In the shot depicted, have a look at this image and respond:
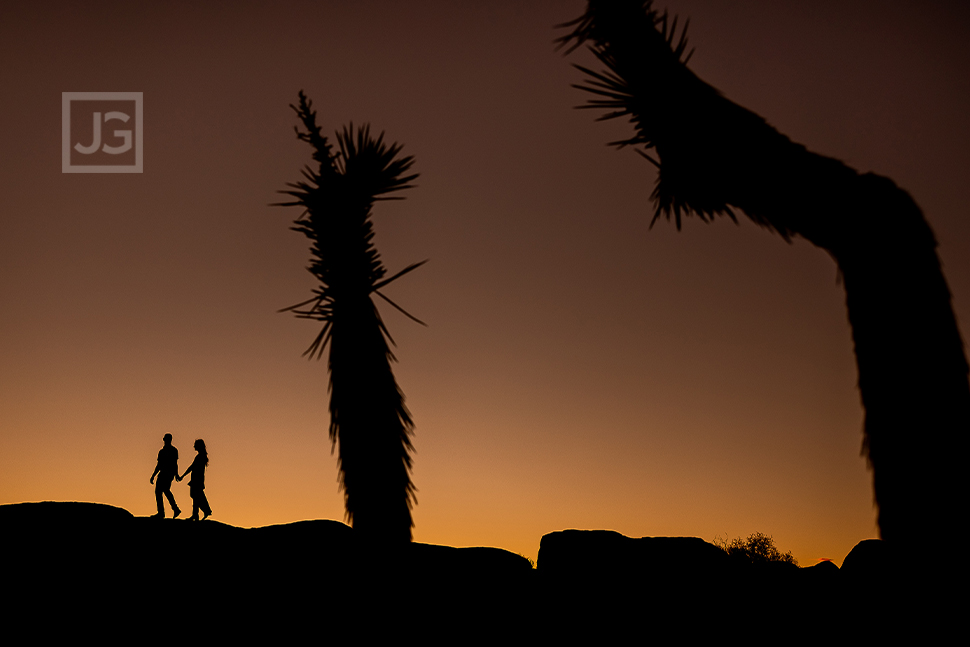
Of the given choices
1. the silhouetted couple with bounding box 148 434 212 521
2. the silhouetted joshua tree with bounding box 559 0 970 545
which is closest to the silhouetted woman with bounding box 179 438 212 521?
the silhouetted couple with bounding box 148 434 212 521

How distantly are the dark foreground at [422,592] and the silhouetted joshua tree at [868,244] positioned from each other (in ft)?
9.37

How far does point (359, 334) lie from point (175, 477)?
613 centimetres

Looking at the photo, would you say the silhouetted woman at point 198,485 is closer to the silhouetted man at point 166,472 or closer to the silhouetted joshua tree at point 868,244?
the silhouetted man at point 166,472

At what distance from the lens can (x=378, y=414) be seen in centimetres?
679

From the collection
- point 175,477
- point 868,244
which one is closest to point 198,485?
point 175,477

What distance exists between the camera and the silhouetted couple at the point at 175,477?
36.0 feet

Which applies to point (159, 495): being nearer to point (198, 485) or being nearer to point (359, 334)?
point (198, 485)

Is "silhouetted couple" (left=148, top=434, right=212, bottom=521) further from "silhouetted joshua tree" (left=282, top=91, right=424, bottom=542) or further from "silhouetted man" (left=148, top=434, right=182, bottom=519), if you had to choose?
"silhouetted joshua tree" (left=282, top=91, right=424, bottom=542)

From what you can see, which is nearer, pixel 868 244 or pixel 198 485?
pixel 868 244

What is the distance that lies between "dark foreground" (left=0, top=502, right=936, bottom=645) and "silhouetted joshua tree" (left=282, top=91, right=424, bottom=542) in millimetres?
471

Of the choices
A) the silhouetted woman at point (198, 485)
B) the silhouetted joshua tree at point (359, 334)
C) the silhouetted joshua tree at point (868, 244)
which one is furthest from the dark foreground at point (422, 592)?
the silhouetted woman at point (198, 485)

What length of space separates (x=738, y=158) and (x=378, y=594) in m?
4.68

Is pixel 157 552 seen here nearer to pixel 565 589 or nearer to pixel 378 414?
pixel 378 414

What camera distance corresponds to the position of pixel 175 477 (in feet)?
36.7
